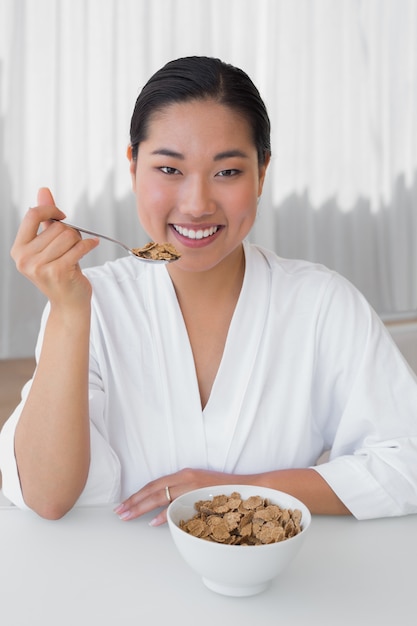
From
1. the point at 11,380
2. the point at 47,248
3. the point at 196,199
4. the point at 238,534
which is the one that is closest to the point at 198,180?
the point at 196,199

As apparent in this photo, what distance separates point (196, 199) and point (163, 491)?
18.3 inches

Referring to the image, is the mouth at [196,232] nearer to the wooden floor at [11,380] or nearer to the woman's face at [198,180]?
the woman's face at [198,180]

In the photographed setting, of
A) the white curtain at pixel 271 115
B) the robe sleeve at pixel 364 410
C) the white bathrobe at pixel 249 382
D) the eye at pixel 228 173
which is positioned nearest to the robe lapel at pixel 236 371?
the white bathrobe at pixel 249 382

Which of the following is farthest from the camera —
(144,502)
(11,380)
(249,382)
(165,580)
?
(11,380)

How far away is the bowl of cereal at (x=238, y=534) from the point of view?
2.68ft

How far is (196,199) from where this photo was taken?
127cm

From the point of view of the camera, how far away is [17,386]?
387 centimetres

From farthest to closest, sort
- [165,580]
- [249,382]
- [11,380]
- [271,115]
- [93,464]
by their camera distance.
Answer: [271,115]
[11,380]
[249,382]
[93,464]
[165,580]

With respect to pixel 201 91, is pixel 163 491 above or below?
below

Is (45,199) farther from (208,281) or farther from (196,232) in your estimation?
(208,281)

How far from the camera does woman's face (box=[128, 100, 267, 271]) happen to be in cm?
130

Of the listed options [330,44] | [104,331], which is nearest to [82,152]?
[330,44]

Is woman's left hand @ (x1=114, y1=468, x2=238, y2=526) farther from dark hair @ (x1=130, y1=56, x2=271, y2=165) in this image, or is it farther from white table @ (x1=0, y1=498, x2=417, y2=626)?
dark hair @ (x1=130, y1=56, x2=271, y2=165)

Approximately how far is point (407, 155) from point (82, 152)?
7.22 ft
